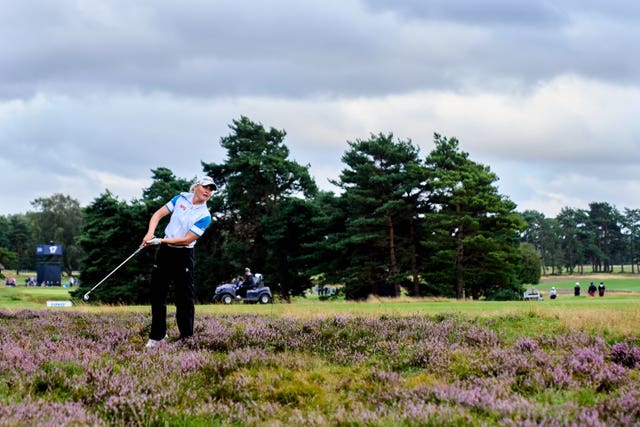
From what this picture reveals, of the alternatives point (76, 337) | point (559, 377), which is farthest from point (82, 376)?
point (559, 377)

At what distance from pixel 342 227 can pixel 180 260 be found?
5275cm

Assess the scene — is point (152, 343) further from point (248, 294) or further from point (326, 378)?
point (248, 294)

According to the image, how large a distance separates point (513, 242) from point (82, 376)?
67058 millimetres

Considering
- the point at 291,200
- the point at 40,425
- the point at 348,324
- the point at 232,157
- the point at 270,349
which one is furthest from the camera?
the point at 232,157

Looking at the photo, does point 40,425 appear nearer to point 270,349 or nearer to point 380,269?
point 270,349

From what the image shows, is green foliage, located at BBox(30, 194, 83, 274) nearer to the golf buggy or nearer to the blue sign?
the blue sign

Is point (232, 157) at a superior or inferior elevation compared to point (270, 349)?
superior

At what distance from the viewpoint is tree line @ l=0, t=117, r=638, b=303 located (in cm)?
5544

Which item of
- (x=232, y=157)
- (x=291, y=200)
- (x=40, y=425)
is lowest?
(x=40, y=425)

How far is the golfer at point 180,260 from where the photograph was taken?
363 inches

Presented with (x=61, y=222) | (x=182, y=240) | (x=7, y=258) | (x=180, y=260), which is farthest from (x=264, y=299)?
(x=61, y=222)

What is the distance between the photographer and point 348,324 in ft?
35.4

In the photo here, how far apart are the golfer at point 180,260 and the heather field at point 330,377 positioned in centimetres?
45

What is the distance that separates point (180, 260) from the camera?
30.8 ft
